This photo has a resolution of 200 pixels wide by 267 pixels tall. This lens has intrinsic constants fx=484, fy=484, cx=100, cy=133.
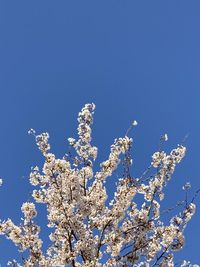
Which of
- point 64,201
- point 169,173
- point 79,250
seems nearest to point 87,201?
point 64,201

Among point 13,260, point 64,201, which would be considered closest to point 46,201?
point 64,201

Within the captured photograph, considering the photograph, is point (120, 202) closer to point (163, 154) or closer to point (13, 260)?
point (163, 154)

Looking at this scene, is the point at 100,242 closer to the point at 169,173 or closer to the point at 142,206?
the point at 142,206

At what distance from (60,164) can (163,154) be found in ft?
8.33

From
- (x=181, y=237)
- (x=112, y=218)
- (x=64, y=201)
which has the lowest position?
(x=181, y=237)

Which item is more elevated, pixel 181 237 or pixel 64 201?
pixel 64 201

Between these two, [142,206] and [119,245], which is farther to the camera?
[142,206]

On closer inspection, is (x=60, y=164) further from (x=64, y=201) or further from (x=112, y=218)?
(x=112, y=218)

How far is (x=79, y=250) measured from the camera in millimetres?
10297

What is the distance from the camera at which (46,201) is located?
36.8ft

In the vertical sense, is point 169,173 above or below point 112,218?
above

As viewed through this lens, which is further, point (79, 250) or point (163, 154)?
point (163, 154)

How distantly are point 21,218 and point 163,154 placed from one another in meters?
3.71

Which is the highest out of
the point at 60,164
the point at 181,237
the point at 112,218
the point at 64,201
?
the point at 60,164
